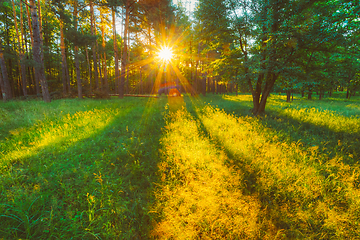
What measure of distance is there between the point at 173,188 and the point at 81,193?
1801 mm

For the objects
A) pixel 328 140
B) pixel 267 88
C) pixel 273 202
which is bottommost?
pixel 273 202

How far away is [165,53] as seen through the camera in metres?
21.0

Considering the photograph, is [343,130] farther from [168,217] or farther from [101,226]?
[101,226]

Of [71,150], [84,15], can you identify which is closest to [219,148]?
[71,150]

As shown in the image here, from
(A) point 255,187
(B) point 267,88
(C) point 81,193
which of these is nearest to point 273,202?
(A) point 255,187

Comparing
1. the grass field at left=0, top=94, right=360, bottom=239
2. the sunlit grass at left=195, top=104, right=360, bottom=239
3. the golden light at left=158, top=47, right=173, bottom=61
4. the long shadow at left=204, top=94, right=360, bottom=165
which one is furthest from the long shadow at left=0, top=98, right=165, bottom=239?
the golden light at left=158, top=47, right=173, bottom=61

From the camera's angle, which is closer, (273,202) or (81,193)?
(273,202)

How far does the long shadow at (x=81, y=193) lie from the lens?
6.80ft

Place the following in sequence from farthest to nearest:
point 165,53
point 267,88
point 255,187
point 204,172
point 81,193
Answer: point 165,53 → point 267,88 → point 204,172 → point 255,187 → point 81,193

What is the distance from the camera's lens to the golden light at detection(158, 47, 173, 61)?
20472 millimetres

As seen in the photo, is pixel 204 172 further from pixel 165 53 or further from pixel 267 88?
pixel 165 53

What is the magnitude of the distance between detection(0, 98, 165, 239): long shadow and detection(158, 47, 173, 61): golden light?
19.1m

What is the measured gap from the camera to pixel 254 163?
3.60 m

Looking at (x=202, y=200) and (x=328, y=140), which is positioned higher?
(x=328, y=140)
